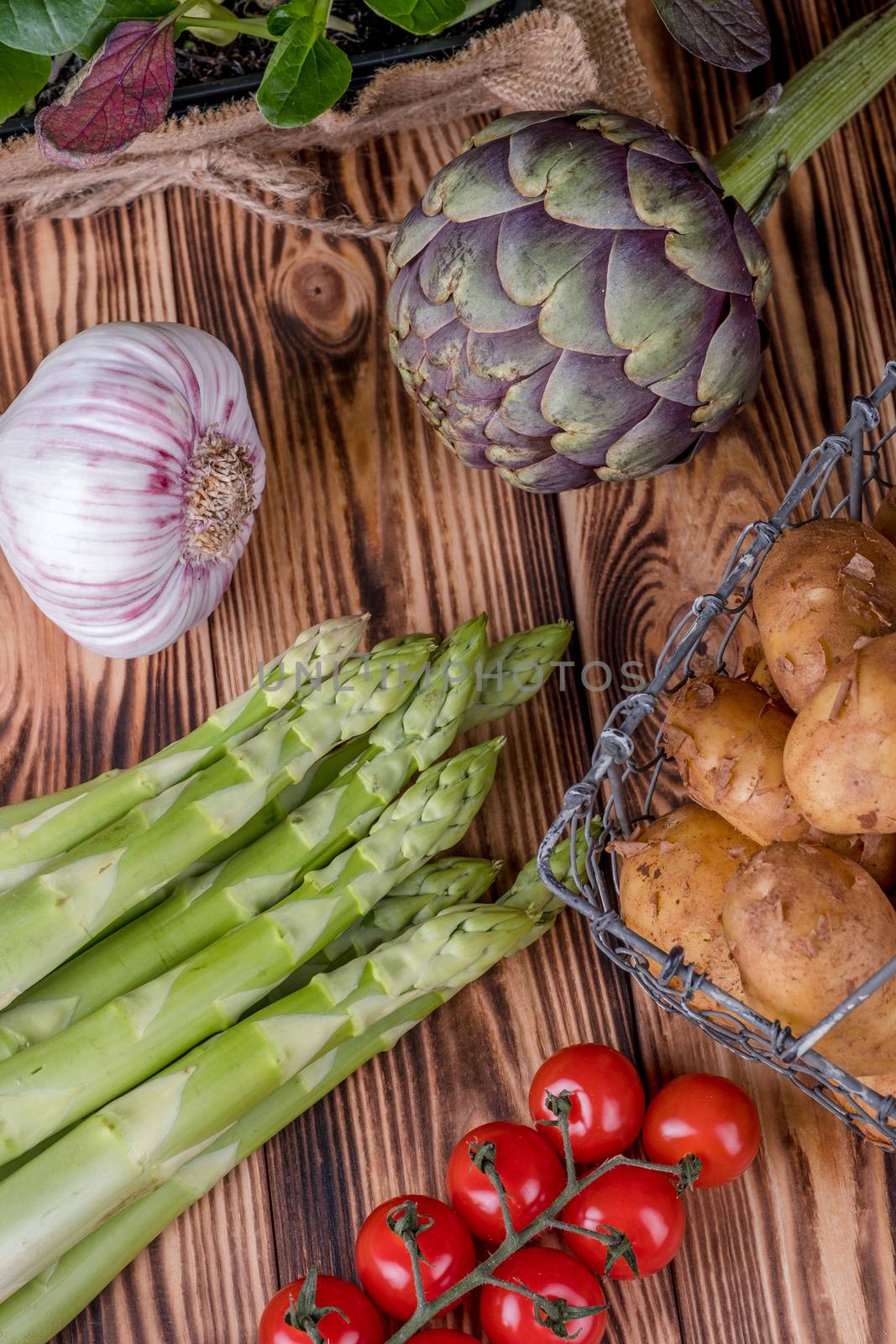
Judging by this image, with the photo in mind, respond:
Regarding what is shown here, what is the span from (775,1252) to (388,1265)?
0.34 m

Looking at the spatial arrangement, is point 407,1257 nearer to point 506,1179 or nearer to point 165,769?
point 506,1179

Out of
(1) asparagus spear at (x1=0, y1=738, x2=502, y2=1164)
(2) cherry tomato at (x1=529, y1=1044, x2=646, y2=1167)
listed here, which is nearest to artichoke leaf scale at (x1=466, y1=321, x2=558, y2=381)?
(1) asparagus spear at (x1=0, y1=738, x2=502, y2=1164)

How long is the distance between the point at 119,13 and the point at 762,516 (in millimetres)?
728

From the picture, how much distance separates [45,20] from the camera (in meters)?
0.90

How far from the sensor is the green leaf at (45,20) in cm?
90

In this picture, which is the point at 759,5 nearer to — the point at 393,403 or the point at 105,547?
the point at 393,403

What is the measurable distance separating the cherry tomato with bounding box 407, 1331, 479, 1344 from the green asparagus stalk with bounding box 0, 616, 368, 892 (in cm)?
48

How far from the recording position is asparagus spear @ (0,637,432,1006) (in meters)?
0.94

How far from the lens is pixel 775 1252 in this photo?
1.02 meters

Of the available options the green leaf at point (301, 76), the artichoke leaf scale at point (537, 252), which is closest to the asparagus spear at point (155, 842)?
the artichoke leaf scale at point (537, 252)

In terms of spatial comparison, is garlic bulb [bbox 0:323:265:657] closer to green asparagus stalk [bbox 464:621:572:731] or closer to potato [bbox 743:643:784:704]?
green asparagus stalk [bbox 464:621:572:731]

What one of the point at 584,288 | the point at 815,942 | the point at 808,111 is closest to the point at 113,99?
the point at 584,288

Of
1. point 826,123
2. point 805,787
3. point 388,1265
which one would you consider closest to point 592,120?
point 826,123

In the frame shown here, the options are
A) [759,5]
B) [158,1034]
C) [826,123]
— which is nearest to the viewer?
[158,1034]
